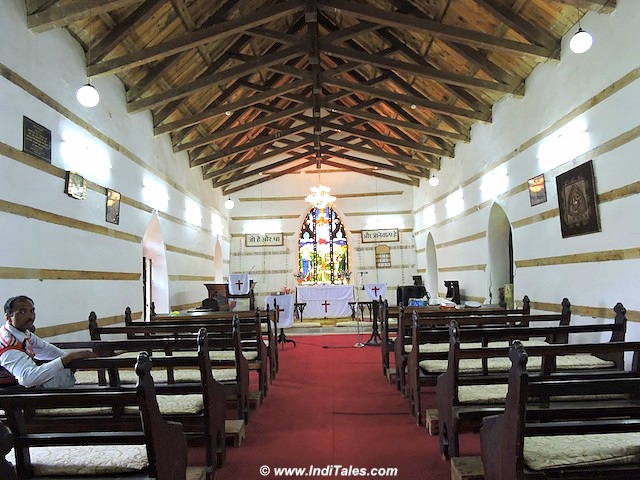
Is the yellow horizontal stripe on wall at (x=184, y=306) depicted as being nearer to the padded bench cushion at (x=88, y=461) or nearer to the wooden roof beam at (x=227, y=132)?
the wooden roof beam at (x=227, y=132)

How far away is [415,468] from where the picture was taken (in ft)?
10.0

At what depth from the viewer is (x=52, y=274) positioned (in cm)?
464

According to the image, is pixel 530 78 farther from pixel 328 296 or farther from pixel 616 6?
pixel 328 296

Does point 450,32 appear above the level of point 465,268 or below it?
above

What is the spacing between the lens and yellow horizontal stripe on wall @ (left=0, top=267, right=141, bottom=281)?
3.96 meters

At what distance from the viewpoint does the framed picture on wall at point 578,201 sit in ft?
15.7

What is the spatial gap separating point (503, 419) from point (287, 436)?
6.87 feet

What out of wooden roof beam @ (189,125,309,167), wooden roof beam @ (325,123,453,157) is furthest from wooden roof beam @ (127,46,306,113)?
wooden roof beam @ (325,123,453,157)

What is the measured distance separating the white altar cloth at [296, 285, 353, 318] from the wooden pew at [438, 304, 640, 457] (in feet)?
25.6

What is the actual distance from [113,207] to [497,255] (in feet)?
20.6

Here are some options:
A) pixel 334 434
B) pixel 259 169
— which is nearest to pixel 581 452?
pixel 334 434

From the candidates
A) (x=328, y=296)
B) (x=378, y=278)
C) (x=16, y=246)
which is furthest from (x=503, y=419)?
(x=378, y=278)

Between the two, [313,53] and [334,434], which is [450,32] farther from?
[334,434]

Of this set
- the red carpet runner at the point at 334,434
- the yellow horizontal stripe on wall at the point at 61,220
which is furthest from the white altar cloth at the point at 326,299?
the red carpet runner at the point at 334,434
